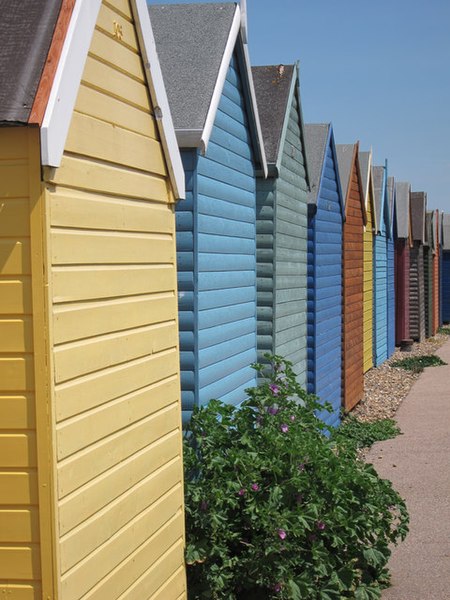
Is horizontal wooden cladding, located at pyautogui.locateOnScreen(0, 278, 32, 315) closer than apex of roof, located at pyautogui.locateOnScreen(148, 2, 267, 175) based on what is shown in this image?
Yes

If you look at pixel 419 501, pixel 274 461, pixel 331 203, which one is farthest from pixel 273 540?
pixel 331 203

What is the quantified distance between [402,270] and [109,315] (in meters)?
22.9

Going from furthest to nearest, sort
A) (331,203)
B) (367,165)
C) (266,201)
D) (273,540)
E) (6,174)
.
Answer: (367,165)
(331,203)
(266,201)
(273,540)
(6,174)

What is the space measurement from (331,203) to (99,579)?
966 centimetres

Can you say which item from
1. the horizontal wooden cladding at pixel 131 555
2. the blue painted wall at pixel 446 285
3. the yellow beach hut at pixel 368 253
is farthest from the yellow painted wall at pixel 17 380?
the blue painted wall at pixel 446 285

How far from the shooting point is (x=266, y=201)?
31.9 ft

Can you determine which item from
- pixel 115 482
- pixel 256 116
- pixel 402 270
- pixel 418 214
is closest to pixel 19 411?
pixel 115 482

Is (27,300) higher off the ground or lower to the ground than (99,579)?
higher

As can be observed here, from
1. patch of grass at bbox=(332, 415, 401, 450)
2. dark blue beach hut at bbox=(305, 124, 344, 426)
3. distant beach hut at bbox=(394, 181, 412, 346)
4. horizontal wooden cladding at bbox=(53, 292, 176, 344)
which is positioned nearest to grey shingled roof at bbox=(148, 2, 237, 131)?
horizontal wooden cladding at bbox=(53, 292, 176, 344)

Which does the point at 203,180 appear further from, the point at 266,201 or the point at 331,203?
→ the point at 331,203

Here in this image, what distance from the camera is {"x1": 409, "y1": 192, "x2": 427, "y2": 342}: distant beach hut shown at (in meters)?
28.2

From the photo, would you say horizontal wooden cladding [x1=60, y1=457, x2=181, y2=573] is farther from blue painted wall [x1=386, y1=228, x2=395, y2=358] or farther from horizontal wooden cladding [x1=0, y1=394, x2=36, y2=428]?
blue painted wall [x1=386, y1=228, x2=395, y2=358]

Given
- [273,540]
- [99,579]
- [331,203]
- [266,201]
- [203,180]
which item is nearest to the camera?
[99,579]

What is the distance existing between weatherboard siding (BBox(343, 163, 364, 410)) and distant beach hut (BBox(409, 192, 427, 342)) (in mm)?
11870
